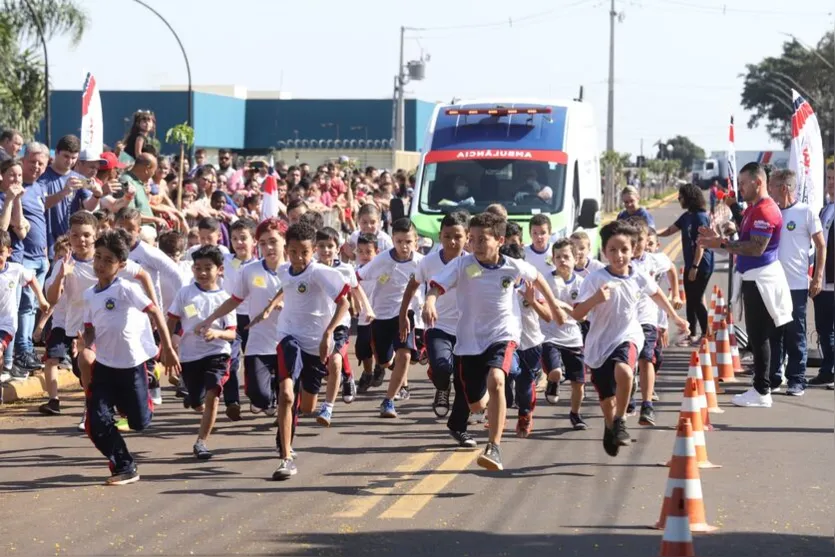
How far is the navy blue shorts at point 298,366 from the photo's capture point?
9859 mm

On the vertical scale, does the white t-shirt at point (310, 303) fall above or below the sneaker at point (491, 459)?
above

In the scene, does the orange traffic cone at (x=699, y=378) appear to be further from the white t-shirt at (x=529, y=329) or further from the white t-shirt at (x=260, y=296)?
the white t-shirt at (x=260, y=296)

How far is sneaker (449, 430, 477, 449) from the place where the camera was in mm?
10445

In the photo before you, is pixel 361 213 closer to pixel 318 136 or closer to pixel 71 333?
pixel 71 333

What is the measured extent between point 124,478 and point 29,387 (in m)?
4.42

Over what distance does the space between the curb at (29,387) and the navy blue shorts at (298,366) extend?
387cm

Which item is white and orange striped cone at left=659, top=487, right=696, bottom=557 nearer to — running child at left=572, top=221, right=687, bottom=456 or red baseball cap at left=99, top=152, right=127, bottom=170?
running child at left=572, top=221, right=687, bottom=456

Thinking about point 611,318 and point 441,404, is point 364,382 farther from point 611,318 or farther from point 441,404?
point 611,318

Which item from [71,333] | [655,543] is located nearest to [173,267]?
[71,333]

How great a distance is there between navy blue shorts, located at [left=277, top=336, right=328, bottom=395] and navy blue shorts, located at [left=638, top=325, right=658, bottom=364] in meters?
2.46

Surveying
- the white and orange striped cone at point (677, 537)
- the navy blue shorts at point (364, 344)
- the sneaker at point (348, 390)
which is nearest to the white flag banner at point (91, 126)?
the navy blue shorts at point (364, 344)

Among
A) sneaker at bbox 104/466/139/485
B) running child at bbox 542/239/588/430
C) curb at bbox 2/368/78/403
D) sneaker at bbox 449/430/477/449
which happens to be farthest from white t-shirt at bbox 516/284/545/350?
curb at bbox 2/368/78/403

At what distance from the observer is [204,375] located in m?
10.5

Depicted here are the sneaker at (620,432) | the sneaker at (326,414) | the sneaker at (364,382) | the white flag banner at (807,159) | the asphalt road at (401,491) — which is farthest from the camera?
the white flag banner at (807,159)
